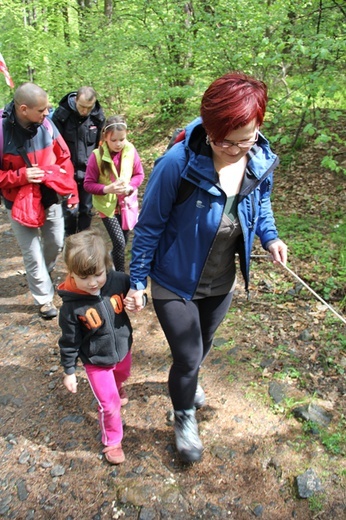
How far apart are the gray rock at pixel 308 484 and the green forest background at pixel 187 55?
11.0 ft

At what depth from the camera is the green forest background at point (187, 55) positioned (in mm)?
5340

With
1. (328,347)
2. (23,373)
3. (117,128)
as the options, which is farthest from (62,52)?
(328,347)

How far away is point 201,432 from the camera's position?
9.52 feet

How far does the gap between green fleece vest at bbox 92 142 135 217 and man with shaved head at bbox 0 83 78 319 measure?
302 mm

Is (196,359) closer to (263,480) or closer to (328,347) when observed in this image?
(263,480)

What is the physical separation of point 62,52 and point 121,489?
11069 millimetres

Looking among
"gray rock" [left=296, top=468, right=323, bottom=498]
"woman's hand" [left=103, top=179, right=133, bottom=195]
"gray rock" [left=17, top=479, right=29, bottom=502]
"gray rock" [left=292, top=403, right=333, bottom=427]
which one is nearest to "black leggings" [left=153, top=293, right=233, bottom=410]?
"gray rock" [left=296, top=468, right=323, bottom=498]

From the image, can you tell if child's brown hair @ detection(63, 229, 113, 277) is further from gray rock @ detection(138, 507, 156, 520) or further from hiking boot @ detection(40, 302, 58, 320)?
hiking boot @ detection(40, 302, 58, 320)

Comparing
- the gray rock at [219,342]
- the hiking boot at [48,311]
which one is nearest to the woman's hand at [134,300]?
the gray rock at [219,342]

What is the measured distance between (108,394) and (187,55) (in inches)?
312

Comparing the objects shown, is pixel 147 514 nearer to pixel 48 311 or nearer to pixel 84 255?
pixel 84 255

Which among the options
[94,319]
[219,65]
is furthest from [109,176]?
[219,65]

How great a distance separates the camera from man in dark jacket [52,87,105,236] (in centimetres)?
463

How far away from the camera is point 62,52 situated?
1064cm
